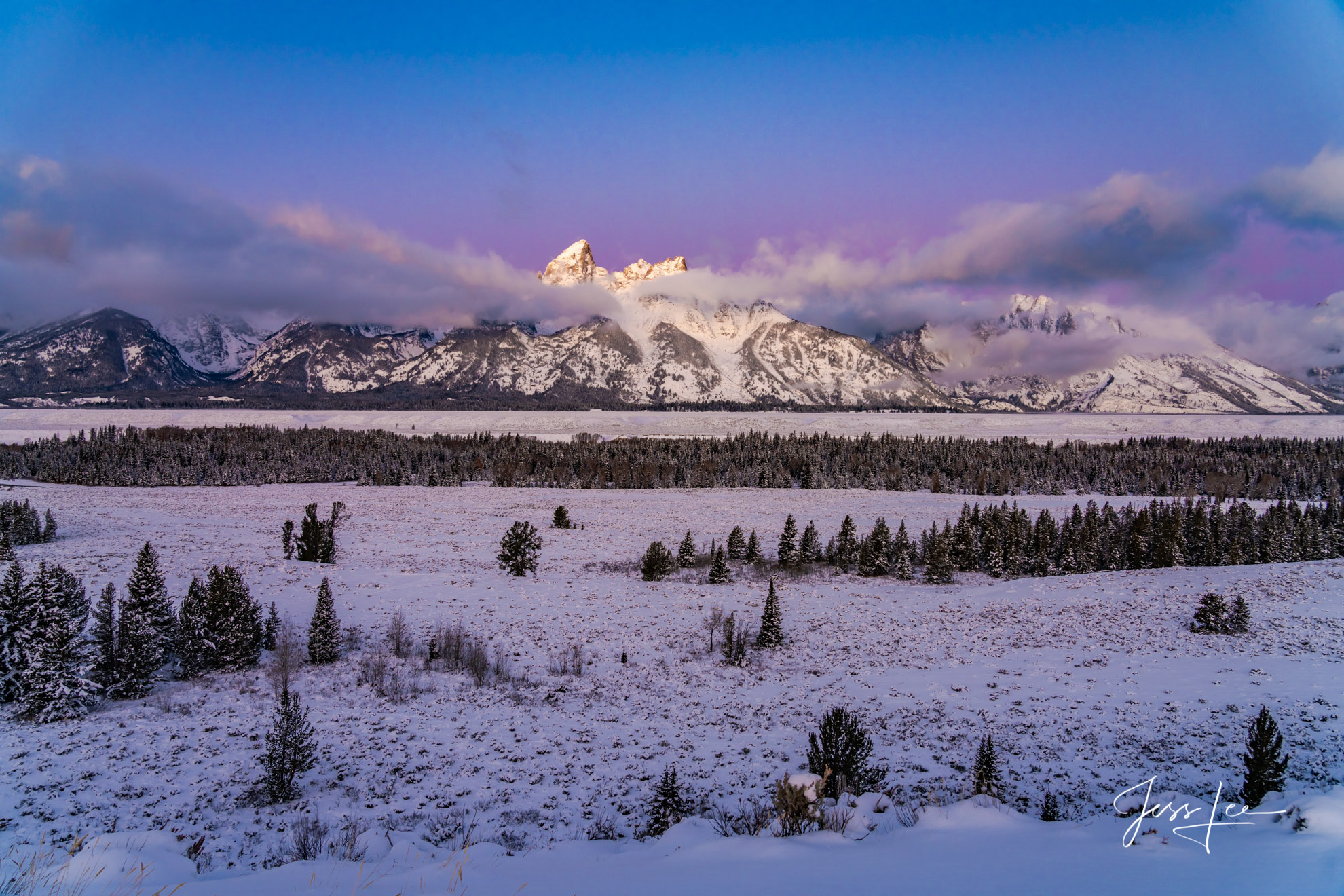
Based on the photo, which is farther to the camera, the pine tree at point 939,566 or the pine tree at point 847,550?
the pine tree at point 847,550

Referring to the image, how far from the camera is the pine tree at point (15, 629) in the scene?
1492 centimetres

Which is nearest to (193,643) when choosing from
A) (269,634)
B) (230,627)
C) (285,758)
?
(230,627)

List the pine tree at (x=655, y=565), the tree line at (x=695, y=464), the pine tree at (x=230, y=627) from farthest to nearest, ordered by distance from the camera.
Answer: the tree line at (x=695, y=464)
the pine tree at (x=655, y=565)
the pine tree at (x=230, y=627)

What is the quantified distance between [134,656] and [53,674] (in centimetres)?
202

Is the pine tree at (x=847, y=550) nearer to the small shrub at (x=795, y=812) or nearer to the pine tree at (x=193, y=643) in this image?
the small shrub at (x=795, y=812)

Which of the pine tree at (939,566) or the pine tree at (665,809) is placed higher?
the pine tree at (665,809)

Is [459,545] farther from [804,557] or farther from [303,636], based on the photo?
[804,557]

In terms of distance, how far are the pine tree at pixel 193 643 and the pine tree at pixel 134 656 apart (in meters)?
1.02

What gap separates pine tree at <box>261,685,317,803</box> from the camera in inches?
454

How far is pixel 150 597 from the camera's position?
18.0m

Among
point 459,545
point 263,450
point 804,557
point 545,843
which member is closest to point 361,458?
point 263,450

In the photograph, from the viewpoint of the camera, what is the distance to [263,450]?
365 feet

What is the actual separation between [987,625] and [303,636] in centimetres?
2784
